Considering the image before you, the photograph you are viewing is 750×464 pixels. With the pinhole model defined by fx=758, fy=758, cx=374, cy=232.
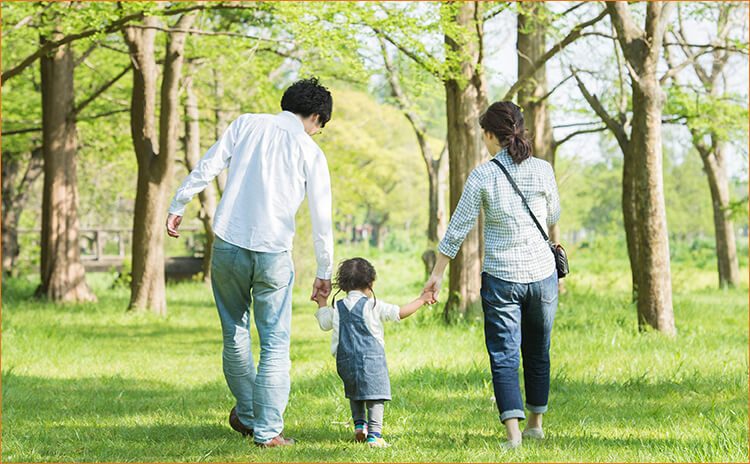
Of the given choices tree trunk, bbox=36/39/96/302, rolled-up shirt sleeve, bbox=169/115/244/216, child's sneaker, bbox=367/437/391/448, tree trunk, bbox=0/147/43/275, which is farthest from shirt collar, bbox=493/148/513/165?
tree trunk, bbox=0/147/43/275

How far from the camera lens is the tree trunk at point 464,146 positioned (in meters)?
10.2

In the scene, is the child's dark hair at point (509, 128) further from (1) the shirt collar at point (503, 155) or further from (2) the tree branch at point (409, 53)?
(2) the tree branch at point (409, 53)

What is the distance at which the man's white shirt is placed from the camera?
4266 millimetres

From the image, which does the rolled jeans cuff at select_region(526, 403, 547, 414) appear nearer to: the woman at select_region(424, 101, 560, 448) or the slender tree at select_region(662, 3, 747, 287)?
the woman at select_region(424, 101, 560, 448)

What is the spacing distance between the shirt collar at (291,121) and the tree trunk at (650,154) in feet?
18.3

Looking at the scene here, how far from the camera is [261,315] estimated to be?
171 inches

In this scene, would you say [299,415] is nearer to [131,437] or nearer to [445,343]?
[131,437]

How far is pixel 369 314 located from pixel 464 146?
626 centimetres

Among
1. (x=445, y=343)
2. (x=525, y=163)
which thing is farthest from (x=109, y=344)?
(x=525, y=163)

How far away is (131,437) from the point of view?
15.5 ft

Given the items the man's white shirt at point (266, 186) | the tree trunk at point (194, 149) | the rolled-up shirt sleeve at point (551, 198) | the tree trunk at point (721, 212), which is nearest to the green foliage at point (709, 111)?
the tree trunk at point (721, 212)

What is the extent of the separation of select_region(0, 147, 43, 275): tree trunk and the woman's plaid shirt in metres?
18.0

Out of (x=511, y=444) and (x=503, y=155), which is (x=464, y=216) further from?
(x=511, y=444)

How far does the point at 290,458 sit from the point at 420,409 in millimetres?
1638
